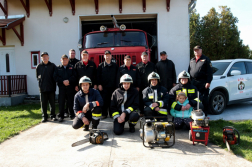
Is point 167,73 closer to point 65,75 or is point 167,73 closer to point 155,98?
point 155,98

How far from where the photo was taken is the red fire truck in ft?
21.0

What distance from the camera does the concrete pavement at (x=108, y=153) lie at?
3.06m

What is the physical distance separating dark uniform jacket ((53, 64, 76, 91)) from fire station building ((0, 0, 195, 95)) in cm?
375

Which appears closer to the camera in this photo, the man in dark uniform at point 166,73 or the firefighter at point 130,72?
the firefighter at point 130,72

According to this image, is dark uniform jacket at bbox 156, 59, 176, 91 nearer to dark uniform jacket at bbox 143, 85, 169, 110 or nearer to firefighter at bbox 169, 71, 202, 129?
firefighter at bbox 169, 71, 202, 129

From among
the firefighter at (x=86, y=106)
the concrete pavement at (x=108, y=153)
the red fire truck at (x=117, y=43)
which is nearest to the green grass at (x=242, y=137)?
the concrete pavement at (x=108, y=153)

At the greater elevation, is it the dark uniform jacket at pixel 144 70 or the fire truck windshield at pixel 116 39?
the fire truck windshield at pixel 116 39

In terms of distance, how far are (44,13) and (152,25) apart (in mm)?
5608

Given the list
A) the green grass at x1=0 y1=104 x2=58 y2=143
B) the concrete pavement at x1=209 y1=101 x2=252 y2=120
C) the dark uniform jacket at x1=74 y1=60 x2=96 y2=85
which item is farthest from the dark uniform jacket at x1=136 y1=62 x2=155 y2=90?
the green grass at x1=0 y1=104 x2=58 y2=143

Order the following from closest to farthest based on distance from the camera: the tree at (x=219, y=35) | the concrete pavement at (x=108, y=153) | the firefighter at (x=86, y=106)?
the concrete pavement at (x=108, y=153) < the firefighter at (x=86, y=106) < the tree at (x=219, y=35)

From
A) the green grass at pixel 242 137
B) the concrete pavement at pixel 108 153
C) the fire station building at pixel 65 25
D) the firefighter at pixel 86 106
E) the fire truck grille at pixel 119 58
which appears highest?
the fire station building at pixel 65 25

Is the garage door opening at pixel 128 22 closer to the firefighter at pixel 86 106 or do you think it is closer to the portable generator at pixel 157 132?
the firefighter at pixel 86 106

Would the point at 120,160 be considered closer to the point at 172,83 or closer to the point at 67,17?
the point at 172,83

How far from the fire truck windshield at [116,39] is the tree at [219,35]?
54.2 ft
